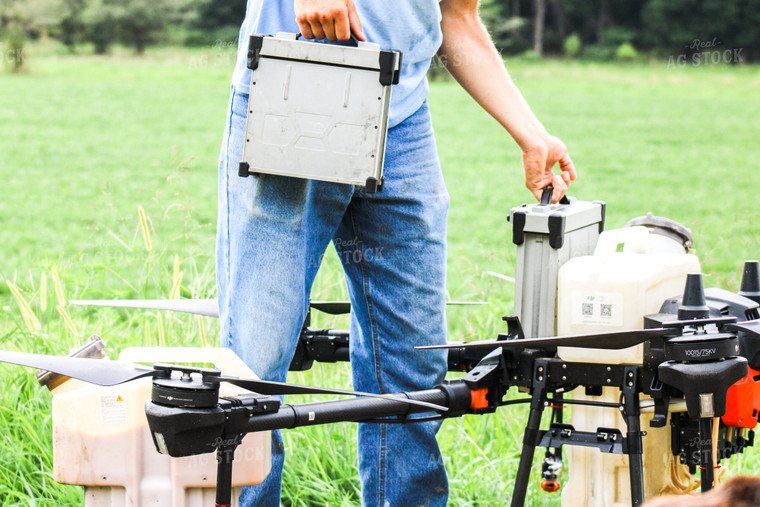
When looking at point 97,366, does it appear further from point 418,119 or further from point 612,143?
point 612,143

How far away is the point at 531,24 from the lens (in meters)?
40.2

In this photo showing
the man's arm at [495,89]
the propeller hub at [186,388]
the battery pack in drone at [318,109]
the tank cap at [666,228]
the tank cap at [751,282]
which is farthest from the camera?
the tank cap at [666,228]

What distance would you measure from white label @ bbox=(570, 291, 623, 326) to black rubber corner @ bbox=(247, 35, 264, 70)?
0.85m

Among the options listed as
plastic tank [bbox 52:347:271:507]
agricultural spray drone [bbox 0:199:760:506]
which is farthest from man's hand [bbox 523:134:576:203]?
plastic tank [bbox 52:347:271:507]

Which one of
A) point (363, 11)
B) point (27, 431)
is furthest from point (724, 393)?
point (27, 431)

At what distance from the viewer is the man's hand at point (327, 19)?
2195 mm

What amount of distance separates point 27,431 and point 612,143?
13.1m

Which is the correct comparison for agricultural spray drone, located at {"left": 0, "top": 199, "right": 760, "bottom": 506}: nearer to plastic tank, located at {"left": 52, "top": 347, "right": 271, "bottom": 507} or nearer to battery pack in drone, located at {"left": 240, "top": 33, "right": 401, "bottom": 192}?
plastic tank, located at {"left": 52, "top": 347, "right": 271, "bottom": 507}

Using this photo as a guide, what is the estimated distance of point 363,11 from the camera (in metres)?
2.44

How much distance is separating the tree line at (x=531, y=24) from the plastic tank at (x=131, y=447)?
2698cm

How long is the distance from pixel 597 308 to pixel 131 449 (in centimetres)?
104

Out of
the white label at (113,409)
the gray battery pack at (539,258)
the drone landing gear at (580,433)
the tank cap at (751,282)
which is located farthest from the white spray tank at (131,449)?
the tank cap at (751,282)

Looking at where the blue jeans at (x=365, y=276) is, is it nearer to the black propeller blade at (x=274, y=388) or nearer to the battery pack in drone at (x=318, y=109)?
the battery pack in drone at (x=318, y=109)

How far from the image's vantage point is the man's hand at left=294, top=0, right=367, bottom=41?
2.20 meters
